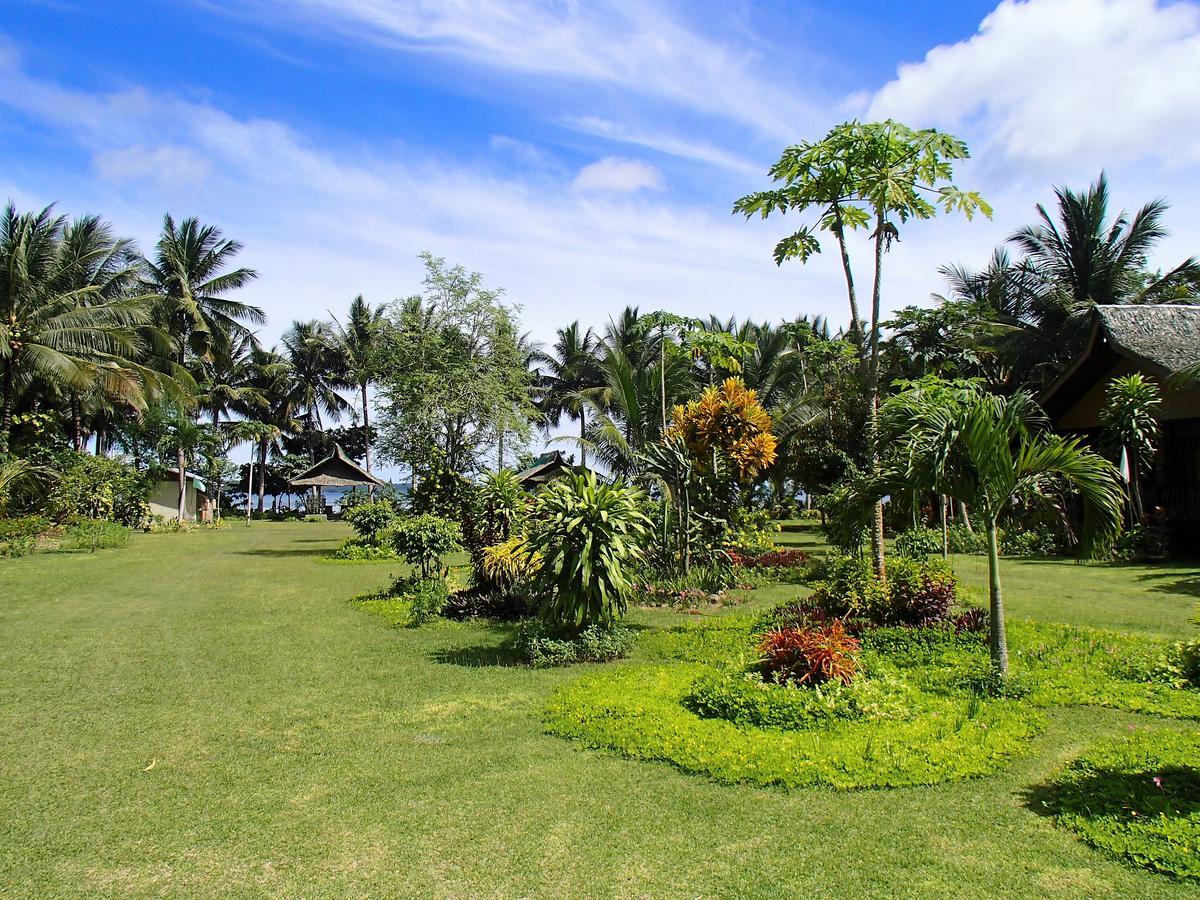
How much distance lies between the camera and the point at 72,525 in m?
22.7

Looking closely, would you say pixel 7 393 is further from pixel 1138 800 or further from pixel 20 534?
pixel 1138 800

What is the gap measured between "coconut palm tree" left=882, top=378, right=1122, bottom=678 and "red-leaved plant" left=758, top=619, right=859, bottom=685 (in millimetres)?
1271

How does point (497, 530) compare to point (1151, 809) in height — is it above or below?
above

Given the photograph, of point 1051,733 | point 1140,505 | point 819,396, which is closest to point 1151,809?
point 1051,733

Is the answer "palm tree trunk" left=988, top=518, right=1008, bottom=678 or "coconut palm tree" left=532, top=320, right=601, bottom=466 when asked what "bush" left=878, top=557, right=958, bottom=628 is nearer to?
"palm tree trunk" left=988, top=518, right=1008, bottom=678

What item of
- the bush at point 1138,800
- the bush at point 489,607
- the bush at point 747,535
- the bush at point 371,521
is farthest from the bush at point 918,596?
the bush at point 371,521

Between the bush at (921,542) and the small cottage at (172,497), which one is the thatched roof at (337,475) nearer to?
the small cottage at (172,497)

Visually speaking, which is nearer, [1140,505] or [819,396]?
[1140,505]

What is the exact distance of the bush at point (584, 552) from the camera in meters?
8.36

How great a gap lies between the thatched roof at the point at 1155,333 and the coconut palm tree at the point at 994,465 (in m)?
10.5

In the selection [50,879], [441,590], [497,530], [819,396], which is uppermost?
[819,396]

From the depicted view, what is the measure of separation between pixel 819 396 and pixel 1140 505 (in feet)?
27.6

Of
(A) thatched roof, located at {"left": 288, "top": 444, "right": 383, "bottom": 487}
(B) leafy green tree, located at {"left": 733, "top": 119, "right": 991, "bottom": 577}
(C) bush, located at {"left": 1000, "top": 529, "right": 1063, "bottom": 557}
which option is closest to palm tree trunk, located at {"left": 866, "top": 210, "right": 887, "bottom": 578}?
(B) leafy green tree, located at {"left": 733, "top": 119, "right": 991, "bottom": 577}

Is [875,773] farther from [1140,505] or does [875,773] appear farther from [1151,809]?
[1140,505]
